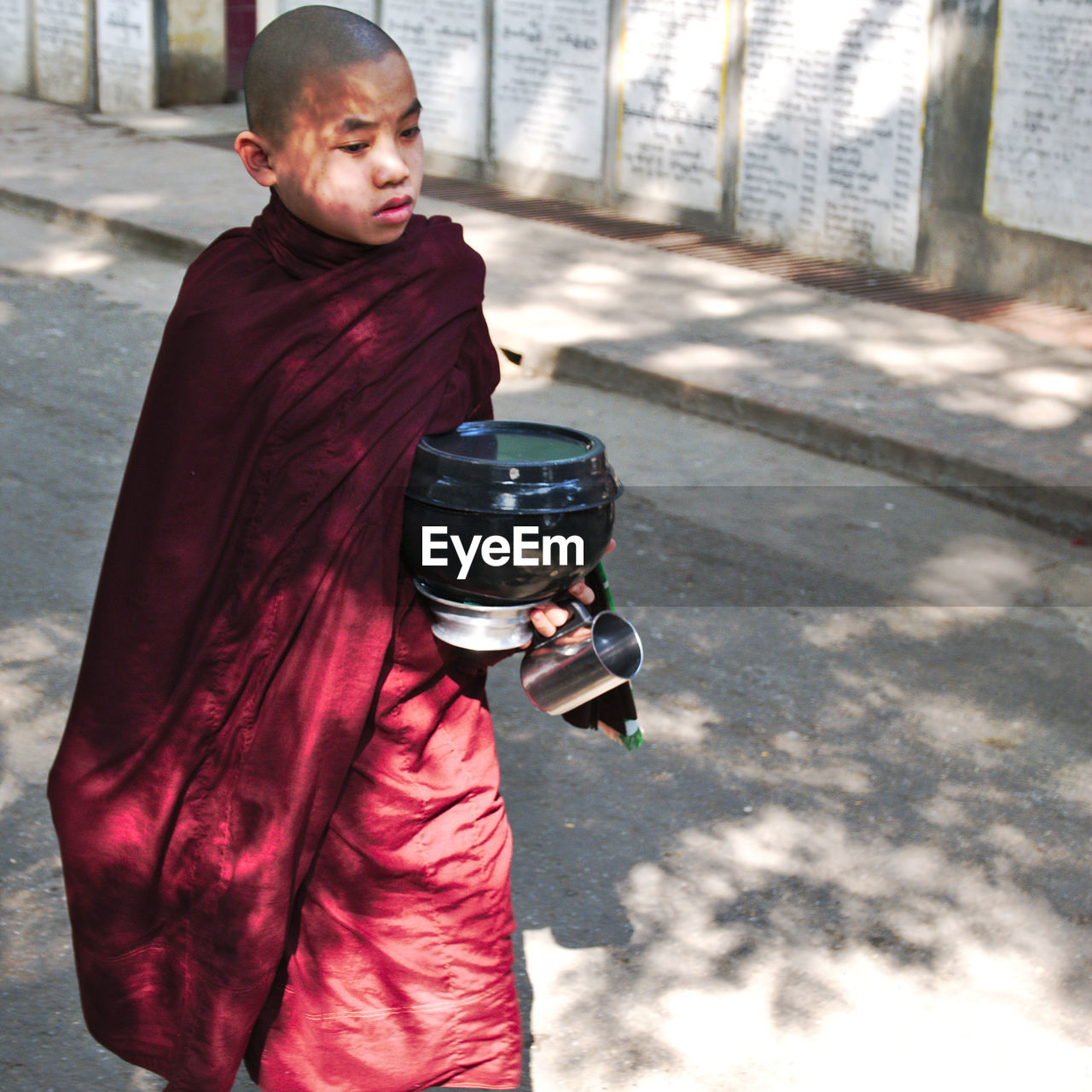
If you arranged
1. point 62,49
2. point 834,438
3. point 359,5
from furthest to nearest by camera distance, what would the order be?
point 62,49 → point 359,5 → point 834,438

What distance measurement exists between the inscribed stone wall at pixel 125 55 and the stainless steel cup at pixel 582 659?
1375 cm

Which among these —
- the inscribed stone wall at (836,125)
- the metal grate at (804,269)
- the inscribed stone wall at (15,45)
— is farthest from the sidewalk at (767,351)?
the inscribed stone wall at (15,45)

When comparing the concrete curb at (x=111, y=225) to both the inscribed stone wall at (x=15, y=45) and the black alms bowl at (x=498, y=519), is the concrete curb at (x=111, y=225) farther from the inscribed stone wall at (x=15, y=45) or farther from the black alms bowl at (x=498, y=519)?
the black alms bowl at (x=498, y=519)

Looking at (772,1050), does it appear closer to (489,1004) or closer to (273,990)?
(489,1004)

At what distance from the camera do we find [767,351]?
26.3 ft

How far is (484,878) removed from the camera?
249 centimetres

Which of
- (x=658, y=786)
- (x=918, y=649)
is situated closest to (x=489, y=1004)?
(x=658, y=786)

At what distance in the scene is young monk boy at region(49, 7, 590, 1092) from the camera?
2199mm

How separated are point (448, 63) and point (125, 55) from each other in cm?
424

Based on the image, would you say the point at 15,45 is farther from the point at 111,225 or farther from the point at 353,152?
the point at 353,152

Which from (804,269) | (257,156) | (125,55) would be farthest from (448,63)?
(257,156)

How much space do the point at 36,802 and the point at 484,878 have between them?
6.17 feet

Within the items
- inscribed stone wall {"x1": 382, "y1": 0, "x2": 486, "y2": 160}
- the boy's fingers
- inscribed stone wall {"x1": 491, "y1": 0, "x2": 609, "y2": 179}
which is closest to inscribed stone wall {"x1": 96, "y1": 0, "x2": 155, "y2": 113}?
inscribed stone wall {"x1": 382, "y1": 0, "x2": 486, "y2": 160}

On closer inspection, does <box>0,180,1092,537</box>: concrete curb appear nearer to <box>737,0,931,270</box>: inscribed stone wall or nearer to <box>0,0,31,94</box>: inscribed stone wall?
<box>737,0,931,270</box>: inscribed stone wall
